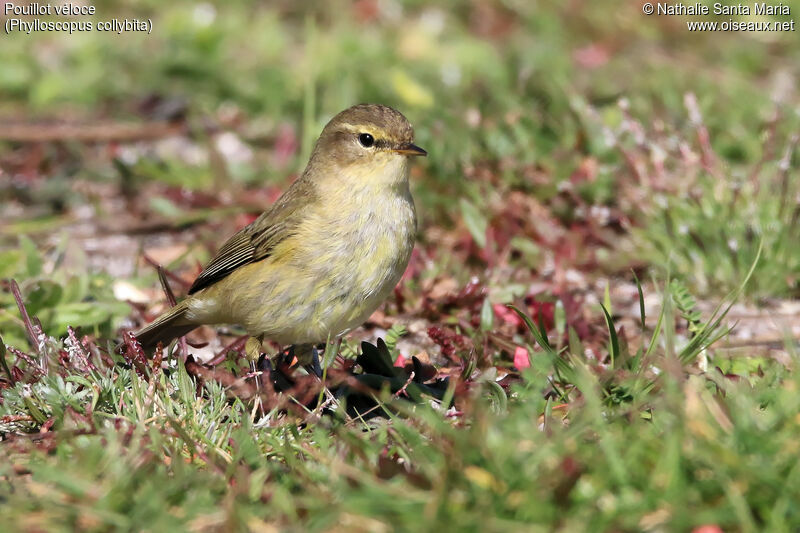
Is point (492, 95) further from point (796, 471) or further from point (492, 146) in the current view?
point (796, 471)

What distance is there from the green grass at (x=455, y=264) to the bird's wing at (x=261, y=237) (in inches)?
25.7

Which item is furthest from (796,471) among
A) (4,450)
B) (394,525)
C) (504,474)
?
(4,450)

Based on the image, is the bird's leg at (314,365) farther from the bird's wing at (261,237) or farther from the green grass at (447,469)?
the green grass at (447,469)

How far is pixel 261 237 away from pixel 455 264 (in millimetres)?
1648

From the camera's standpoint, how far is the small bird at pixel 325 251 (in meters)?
4.63

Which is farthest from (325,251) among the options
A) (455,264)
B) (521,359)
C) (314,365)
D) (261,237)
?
(455,264)

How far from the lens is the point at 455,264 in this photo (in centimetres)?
632

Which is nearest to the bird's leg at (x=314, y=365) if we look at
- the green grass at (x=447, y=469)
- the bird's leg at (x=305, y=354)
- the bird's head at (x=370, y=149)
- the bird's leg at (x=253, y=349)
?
the bird's leg at (x=305, y=354)

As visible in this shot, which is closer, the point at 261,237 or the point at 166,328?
the point at 261,237

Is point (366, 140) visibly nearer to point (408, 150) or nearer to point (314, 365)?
point (408, 150)

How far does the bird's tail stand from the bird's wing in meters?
0.17

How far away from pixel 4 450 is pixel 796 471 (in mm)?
2765

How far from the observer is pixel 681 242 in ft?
19.1

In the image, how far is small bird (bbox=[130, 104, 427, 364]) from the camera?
4629mm
